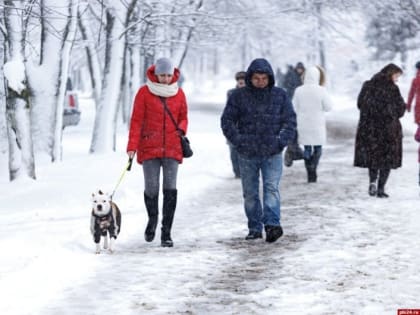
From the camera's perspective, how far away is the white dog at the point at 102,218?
23.1 feet

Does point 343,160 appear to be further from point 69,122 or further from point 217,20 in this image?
point 69,122

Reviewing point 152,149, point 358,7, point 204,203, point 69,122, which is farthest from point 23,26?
point 69,122

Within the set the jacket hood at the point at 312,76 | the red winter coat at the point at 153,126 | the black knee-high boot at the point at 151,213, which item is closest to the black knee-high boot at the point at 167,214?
the black knee-high boot at the point at 151,213

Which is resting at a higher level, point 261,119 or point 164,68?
point 164,68

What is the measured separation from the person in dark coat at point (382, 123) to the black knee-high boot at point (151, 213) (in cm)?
407

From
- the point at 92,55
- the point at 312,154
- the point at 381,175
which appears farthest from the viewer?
the point at 92,55

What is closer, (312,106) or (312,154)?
(312,106)

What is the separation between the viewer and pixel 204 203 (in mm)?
10672

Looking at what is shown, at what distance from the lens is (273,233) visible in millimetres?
7727

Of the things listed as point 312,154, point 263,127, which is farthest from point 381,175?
point 263,127

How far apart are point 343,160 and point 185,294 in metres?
10.8

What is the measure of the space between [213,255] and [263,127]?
4.73 feet

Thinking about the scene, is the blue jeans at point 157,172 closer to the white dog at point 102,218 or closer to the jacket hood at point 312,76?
the white dog at point 102,218

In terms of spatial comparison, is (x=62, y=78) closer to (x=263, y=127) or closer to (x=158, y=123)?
(x=158, y=123)
